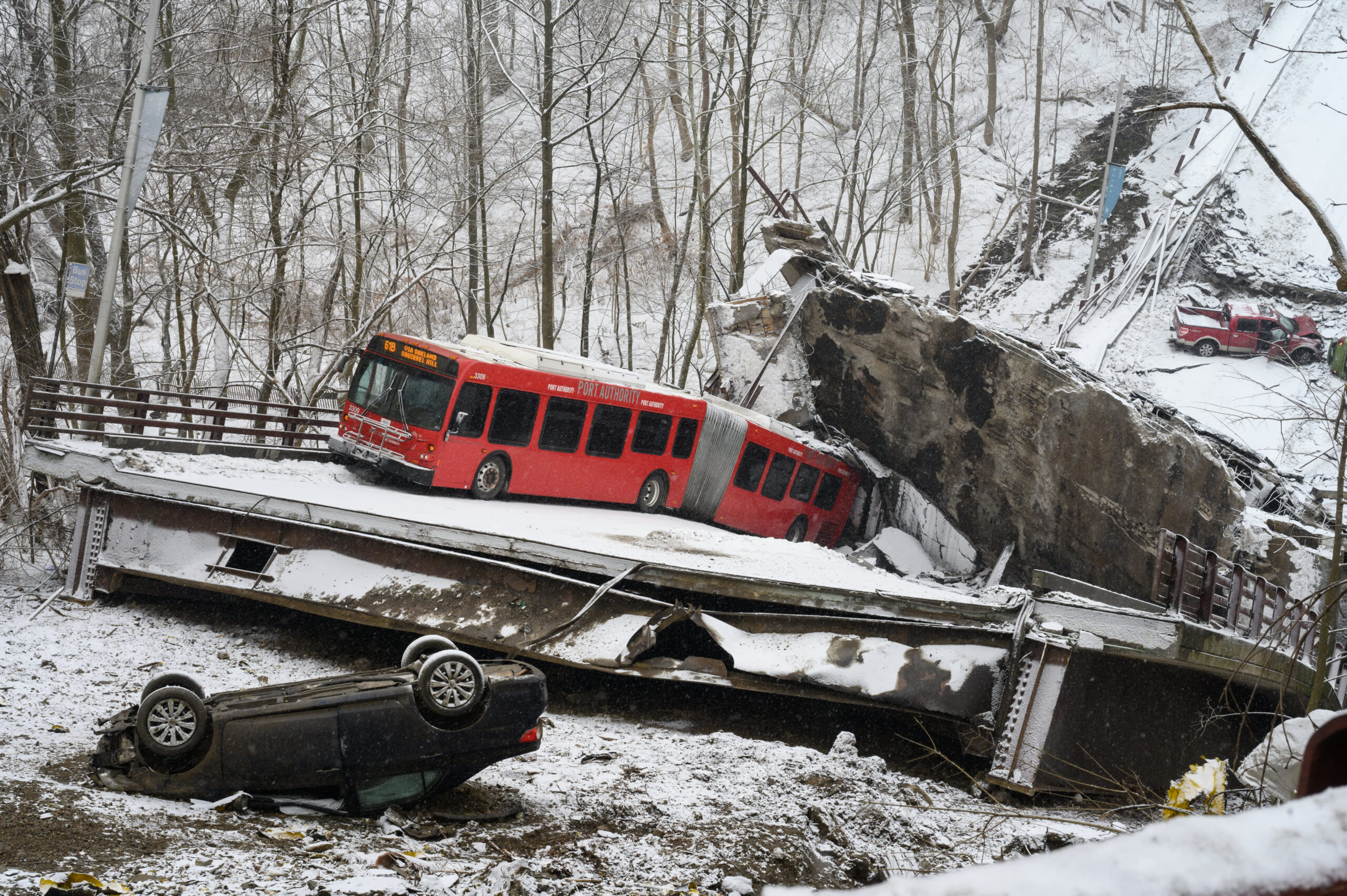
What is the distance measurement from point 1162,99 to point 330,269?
3393 cm

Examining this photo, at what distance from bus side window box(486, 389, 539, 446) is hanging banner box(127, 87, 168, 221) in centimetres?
594

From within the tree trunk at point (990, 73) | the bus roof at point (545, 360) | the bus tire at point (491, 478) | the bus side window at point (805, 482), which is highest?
the tree trunk at point (990, 73)

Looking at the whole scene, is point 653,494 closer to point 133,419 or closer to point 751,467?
point 751,467

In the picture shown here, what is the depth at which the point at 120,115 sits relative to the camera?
17.9 metres

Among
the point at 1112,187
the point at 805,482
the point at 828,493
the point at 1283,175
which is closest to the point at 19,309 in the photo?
the point at 805,482

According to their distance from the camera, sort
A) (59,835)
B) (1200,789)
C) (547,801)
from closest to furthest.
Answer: (59,835) < (1200,789) < (547,801)

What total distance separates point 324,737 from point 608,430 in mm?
10183

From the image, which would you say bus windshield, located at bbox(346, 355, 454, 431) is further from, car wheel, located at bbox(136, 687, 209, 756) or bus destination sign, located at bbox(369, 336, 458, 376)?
car wheel, located at bbox(136, 687, 209, 756)

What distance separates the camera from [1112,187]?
29.9m

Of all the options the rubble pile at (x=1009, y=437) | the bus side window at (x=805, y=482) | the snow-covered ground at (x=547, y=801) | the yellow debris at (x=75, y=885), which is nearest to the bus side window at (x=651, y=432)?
the bus side window at (x=805, y=482)

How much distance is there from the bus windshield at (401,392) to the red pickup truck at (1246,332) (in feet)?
81.1

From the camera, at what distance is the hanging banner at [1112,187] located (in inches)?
1142

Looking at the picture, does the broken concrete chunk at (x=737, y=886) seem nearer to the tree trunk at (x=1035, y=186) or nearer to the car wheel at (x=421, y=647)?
the car wheel at (x=421, y=647)

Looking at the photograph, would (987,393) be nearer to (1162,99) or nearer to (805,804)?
(805,804)
